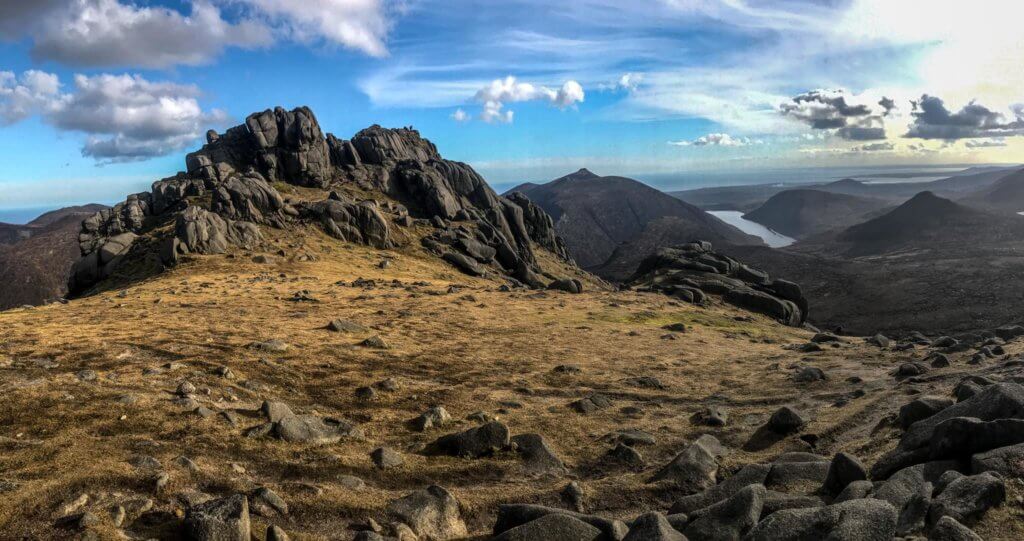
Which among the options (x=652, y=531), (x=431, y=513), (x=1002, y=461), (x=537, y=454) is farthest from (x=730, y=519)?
(x=537, y=454)

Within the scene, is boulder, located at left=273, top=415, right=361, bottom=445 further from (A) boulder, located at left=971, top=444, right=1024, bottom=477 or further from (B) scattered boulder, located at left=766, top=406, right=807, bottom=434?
(A) boulder, located at left=971, top=444, right=1024, bottom=477

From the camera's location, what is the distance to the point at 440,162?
506 feet

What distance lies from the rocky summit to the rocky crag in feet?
94.6

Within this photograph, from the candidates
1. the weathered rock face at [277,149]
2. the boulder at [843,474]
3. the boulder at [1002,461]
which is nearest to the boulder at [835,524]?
the boulder at [1002,461]

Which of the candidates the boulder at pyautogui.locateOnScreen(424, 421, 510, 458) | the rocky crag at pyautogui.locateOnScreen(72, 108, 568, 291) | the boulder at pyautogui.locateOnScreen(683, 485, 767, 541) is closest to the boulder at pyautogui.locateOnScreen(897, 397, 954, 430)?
the boulder at pyautogui.locateOnScreen(683, 485, 767, 541)

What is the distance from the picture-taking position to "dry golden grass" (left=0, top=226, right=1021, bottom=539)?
12.3 m

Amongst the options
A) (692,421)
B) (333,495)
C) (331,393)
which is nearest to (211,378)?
(331,393)

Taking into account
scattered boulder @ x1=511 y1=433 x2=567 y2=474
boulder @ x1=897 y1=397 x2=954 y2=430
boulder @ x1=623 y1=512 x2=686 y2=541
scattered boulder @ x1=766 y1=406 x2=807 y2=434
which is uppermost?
boulder @ x1=623 y1=512 x2=686 y2=541

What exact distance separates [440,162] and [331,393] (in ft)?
452

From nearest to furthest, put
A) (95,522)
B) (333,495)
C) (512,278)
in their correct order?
1. (95,522)
2. (333,495)
3. (512,278)

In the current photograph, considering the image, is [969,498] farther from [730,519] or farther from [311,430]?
[311,430]

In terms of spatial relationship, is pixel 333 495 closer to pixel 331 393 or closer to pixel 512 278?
pixel 331 393

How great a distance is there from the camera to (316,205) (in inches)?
3858

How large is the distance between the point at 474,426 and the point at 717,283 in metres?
76.7
